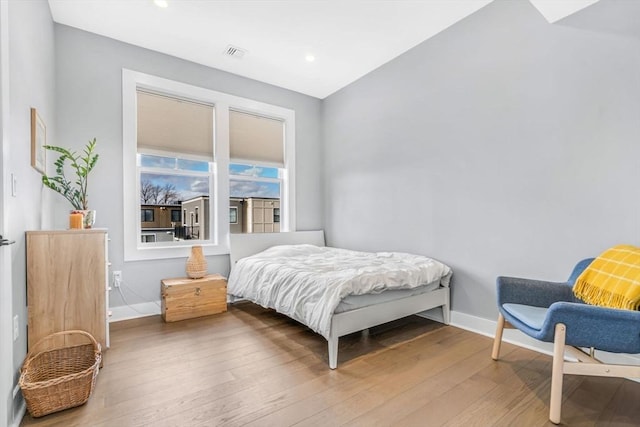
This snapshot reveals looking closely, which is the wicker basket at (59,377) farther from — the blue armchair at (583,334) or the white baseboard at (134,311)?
the blue armchair at (583,334)

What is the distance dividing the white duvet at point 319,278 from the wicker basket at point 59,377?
1337 millimetres

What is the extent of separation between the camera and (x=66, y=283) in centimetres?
211

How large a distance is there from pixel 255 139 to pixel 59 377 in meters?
3.27

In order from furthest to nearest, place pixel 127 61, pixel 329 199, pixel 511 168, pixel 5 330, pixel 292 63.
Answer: pixel 329 199
pixel 292 63
pixel 127 61
pixel 511 168
pixel 5 330

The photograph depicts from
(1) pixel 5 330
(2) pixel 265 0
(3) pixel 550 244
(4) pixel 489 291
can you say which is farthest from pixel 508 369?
(2) pixel 265 0

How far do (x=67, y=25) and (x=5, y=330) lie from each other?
3.09 m

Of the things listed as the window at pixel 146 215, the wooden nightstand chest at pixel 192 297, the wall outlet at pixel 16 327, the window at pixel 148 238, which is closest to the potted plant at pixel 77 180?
the window at pixel 146 215

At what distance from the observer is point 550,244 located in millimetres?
2389

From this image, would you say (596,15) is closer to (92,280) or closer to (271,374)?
(271,374)

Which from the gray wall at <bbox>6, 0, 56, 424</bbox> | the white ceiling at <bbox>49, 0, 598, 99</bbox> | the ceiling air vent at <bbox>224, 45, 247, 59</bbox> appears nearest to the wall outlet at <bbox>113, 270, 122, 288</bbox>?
the gray wall at <bbox>6, 0, 56, 424</bbox>

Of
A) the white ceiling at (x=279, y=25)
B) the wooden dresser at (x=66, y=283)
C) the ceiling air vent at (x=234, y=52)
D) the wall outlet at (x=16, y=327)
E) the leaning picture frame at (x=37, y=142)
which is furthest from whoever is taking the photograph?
the ceiling air vent at (x=234, y=52)

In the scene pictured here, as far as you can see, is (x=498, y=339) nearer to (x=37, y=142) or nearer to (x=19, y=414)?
(x=19, y=414)

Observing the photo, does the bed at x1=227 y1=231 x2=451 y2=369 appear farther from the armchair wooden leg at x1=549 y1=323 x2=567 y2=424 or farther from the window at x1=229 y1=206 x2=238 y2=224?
the armchair wooden leg at x1=549 y1=323 x2=567 y2=424

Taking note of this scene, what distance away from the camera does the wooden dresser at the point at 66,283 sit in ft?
6.47
